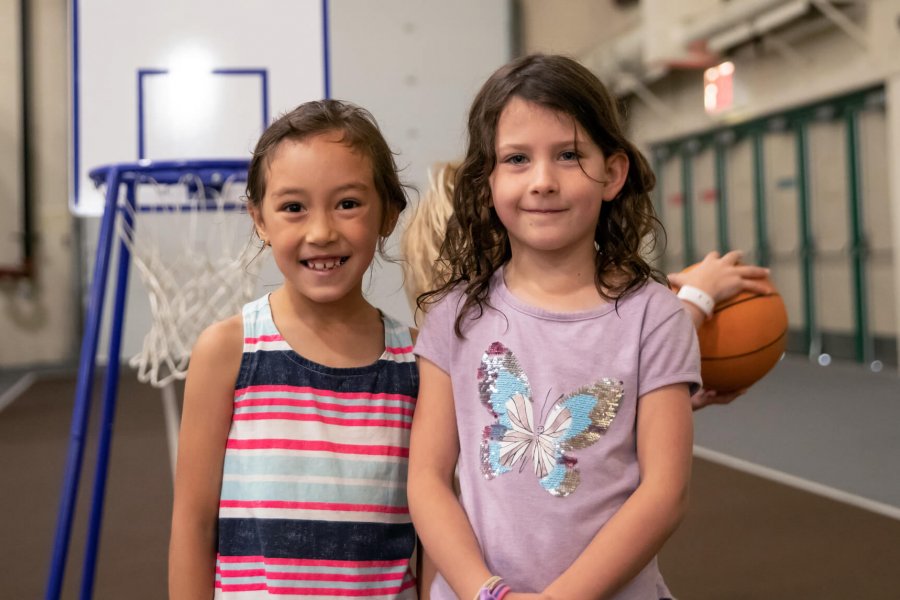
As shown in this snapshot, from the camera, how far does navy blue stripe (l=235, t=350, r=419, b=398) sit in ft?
4.39

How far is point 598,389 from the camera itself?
120cm

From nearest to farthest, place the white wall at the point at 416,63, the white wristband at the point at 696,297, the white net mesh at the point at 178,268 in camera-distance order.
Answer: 1. the white wristband at the point at 696,297
2. the white net mesh at the point at 178,268
3. the white wall at the point at 416,63

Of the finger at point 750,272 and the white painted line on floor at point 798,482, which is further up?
the finger at point 750,272

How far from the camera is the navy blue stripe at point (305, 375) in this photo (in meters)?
1.34

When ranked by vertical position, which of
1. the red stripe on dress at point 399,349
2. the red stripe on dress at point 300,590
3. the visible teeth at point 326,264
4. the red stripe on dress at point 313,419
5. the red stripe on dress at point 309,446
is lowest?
the red stripe on dress at point 300,590

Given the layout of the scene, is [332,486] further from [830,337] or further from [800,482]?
[830,337]

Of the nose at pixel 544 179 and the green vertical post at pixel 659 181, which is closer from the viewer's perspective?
the nose at pixel 544 179

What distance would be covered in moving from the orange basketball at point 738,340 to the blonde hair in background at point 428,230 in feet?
1.67

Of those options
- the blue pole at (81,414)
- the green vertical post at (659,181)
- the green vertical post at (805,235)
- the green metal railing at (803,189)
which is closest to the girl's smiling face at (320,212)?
the blue pole at (81,414)

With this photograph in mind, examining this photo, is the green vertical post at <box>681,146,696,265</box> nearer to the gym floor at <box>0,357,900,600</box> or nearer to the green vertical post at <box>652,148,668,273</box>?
the green vertical post at <box>652,148,668,273</box>

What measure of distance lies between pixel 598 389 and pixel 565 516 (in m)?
0.16

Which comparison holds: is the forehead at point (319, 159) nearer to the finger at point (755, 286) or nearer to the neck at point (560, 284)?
the neck at point (560, 284)

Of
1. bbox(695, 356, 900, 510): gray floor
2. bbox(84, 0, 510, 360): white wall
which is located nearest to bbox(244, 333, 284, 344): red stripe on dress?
bbox(695, 356, 900, 510): gray floor

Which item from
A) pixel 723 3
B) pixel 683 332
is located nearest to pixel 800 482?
pixel 683 332
